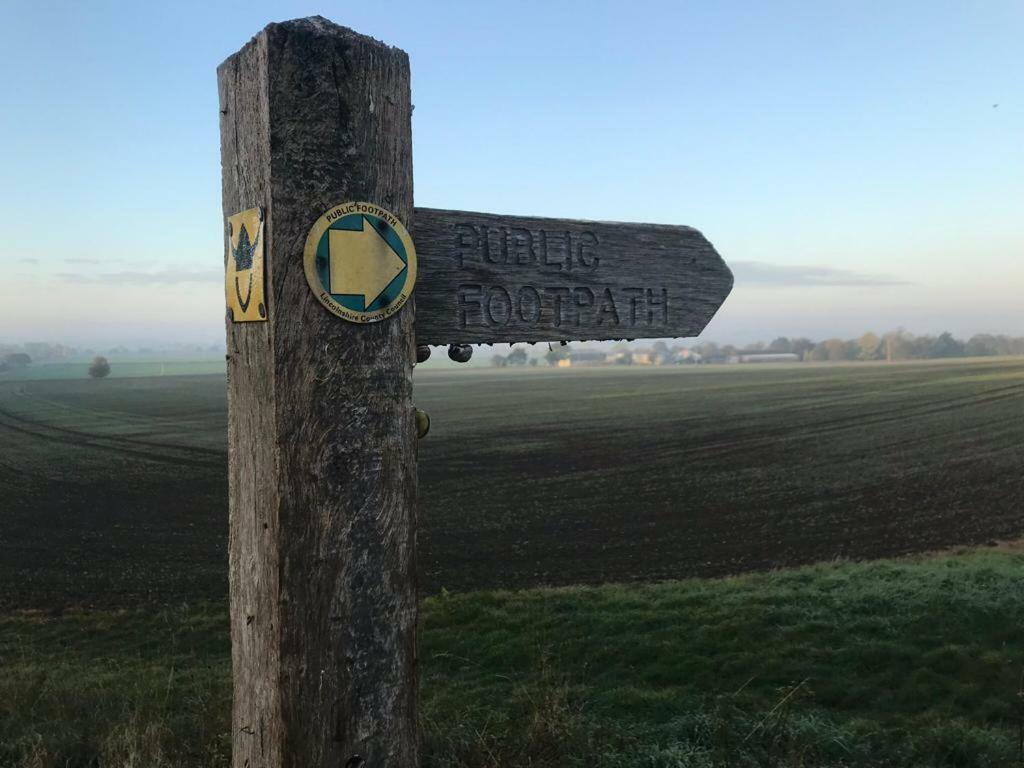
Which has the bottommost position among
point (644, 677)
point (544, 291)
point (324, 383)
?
point (644, 677)

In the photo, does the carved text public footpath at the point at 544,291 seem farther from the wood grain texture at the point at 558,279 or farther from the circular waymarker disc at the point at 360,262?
the circular waymarker disc at the point at 360,262

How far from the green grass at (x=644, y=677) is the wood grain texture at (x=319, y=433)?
3.77ft

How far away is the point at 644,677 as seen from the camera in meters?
5.43

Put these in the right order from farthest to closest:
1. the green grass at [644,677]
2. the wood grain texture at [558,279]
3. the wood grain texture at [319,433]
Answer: the green grass at [644,677]
the wood grain texture at [558,279]
the wood grain texture at [319,433]

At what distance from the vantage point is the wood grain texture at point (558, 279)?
186 cm

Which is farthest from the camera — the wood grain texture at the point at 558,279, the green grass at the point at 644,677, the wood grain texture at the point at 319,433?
the green grass at the point at 644,677

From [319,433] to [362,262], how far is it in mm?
404

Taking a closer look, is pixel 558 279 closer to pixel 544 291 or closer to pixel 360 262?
pixel 544 291

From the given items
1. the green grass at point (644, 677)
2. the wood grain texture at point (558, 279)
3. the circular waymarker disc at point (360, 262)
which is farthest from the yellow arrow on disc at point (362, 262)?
the green grass at point (644, 677)

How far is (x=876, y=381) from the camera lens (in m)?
38.0

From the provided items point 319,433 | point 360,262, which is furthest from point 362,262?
point 319,433

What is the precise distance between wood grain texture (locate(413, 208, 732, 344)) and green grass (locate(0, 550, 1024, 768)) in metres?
1.63

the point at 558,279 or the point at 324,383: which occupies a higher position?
the point at 558,279

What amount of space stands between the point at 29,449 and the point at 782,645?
2074 cm
